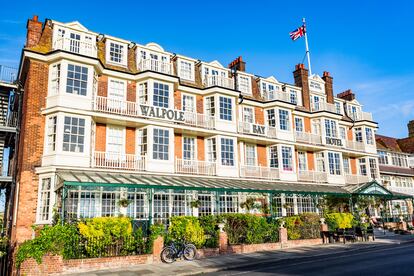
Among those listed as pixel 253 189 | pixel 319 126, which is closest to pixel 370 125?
pixel 319 126

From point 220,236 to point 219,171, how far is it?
6.26m

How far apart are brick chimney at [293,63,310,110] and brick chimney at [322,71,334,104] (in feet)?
9.44

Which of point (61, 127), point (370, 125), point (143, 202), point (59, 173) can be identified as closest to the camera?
point (59, 173)

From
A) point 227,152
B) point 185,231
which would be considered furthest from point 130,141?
point 185,231

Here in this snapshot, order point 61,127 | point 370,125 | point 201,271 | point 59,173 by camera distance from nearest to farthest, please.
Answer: point 201,271, point 59,173, point 61,127, point 370,125

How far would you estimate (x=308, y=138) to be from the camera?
29.3 meters

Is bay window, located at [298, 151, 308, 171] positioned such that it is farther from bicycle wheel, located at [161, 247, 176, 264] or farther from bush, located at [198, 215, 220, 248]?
bicycle wheel, located at [161, 247, 176, 264]

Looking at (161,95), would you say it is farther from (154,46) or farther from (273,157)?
(273,157)

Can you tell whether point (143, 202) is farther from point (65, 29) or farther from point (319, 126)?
point (319, 126)

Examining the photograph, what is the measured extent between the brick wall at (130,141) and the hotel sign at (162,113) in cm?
138

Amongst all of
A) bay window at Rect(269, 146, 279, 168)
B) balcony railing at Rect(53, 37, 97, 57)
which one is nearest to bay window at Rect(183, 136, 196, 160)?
bay window at Rect(269, 146, 279, 168)

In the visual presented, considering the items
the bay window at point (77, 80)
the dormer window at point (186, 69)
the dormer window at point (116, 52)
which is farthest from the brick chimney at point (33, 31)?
the dormer window at point (186, 69)

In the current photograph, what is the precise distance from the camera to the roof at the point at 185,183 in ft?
53.0

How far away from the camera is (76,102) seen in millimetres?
18703
